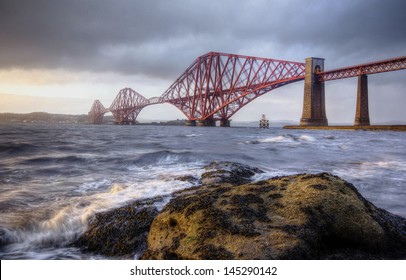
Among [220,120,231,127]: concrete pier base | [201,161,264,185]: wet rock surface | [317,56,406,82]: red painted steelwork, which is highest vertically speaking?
[317,56,406,82]: red painted steelwork

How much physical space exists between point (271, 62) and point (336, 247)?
4403 cm

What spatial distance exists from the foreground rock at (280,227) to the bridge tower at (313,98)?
33295 millimetres

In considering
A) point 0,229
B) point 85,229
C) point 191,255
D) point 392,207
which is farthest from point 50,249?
point 392,207

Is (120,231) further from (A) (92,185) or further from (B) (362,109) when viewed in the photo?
(B) (362,109)

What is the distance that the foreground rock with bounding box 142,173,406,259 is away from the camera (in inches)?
64.9

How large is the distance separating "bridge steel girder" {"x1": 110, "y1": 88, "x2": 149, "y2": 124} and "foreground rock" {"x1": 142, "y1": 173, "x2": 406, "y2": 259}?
172ft

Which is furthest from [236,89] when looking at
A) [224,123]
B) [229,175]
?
[229,175]

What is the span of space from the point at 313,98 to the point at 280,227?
35554 mm

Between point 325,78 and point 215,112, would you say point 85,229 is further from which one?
point 215,112

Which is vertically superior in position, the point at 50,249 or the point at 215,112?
the point at 215,112

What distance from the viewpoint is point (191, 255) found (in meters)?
1.70

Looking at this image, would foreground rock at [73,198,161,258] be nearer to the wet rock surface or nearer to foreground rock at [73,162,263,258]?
foreground rock at [73,162,263,258]

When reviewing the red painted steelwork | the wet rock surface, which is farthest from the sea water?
the red painted steelwork

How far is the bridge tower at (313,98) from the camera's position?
33.9 metres
